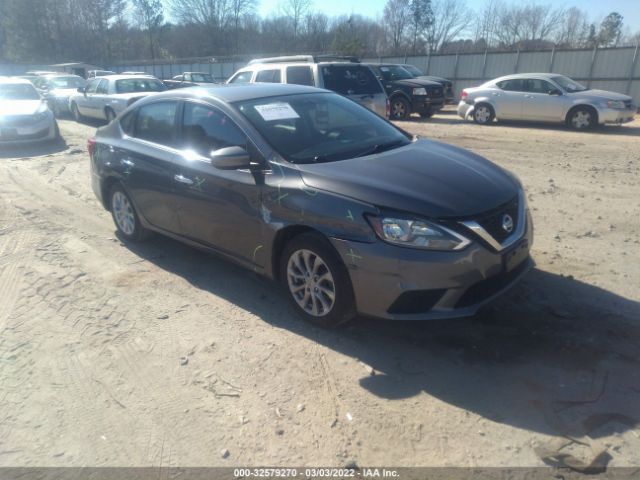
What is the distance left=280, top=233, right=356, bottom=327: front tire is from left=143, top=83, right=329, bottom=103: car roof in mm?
1529

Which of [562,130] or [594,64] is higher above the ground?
[594,64]

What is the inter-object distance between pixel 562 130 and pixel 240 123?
12618mm

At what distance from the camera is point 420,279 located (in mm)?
3180

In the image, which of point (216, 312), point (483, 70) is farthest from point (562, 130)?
point (216, 312)

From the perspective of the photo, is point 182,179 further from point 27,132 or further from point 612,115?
point 612,115

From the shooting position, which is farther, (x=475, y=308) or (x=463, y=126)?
(x=463, y=126)

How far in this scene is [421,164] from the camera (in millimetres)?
3846

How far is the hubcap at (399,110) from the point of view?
17188 mm

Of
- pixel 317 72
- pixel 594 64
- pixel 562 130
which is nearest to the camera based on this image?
pixel 317 72

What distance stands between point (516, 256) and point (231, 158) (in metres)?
2.22

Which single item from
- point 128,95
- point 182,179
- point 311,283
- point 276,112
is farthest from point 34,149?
point 311,283

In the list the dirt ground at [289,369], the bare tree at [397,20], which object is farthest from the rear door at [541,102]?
the bare tree at [397,20]

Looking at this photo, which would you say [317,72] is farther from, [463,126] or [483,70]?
[483,70]

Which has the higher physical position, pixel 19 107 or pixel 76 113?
pixel 19 107
